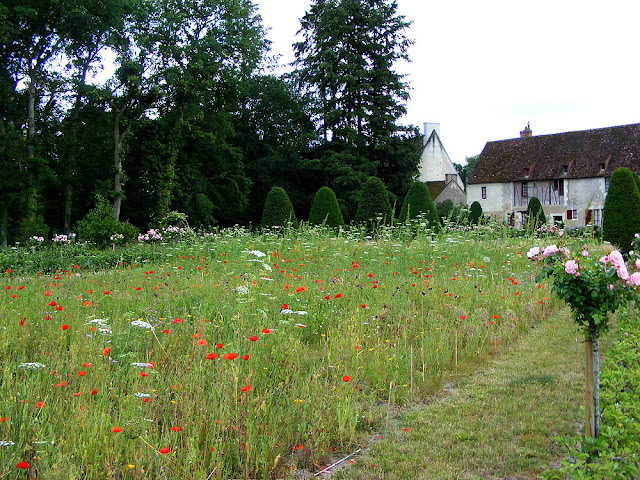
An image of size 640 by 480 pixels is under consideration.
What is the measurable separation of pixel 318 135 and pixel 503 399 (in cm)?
2744

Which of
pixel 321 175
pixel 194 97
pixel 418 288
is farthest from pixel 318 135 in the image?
pixel 418 288

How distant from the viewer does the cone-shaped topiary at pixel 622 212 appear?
16.0 m

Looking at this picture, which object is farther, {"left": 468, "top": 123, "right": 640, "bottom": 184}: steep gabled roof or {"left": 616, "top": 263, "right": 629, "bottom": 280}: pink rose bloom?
{"left": 468, "top": 123, "right": 640, "bottom": 184}: steep gabled roof

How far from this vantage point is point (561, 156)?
1362 inches

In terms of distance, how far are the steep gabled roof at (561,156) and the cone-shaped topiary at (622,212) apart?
17077 mm

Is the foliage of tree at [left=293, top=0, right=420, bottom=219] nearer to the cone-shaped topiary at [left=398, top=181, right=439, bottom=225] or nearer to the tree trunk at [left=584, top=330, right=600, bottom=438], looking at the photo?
the cone-shaped topiary at [left=398, top=181, right=439, bottom=225]

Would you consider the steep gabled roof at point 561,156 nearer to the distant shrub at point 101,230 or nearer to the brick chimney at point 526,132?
the brick chimney at point 526,132

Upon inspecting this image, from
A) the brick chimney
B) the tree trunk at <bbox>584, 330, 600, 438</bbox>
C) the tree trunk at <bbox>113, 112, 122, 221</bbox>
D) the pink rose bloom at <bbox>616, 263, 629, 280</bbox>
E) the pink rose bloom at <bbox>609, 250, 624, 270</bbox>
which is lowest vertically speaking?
the tree trunk at <bbox>584, 330, 600, 438</bbox>

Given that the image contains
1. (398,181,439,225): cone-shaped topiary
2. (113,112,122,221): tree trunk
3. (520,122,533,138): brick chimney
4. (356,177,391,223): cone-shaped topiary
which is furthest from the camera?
(520,122,533,138): brick chimney

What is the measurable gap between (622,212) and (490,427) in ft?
50.1

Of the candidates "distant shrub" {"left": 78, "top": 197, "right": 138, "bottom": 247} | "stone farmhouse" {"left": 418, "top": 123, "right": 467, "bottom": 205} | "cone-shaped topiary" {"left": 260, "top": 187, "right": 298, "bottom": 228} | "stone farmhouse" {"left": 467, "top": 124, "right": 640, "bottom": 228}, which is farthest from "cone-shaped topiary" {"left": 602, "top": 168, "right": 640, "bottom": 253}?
"stone farmhouse" {"left": 418, "top": 123, "right": 467, "bottom": 205}

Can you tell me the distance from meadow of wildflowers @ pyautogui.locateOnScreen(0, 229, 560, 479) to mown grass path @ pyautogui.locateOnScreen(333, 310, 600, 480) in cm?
24

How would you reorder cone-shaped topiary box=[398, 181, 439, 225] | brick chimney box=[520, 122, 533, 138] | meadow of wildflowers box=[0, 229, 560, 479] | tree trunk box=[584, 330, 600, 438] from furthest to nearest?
brick chimney box=[520, 122, 533, 138], cone-shaped topiary box=[398, 181, 439, 225], tree trunk box=[584, 330, 600, 438], meadow of wildflowers box=[0, 229, 560, 479]

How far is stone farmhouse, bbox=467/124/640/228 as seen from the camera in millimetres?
32438
